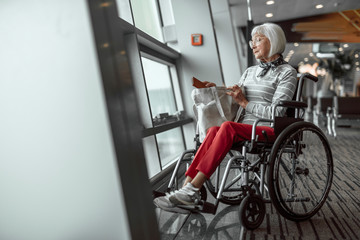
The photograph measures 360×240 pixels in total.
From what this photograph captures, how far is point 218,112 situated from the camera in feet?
6.59

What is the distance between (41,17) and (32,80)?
0.20 m

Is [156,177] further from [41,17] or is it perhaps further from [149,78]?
[41,17]

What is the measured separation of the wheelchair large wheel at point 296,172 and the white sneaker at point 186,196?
37 centimetres

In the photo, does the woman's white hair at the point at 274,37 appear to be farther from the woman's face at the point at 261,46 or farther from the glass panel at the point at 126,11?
the glass panel at the point at 126,11

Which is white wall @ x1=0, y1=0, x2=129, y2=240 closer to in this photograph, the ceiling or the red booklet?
the red booklet

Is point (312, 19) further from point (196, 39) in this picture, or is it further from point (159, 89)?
point (159, 89)

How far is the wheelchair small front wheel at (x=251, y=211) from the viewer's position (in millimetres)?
1678

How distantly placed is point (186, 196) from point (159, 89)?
2.03 m

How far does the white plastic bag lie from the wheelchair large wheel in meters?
0.41

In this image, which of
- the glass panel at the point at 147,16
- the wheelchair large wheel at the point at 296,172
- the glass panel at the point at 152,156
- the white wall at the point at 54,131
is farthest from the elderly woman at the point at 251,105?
the glass panel at the point at 147,16

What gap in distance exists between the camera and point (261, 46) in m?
2.10

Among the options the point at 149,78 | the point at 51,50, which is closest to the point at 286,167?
the point at 51,50

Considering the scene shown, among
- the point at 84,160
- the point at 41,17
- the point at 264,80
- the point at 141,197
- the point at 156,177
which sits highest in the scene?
the point at 41,17

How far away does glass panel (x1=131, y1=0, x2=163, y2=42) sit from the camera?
10.5ft
